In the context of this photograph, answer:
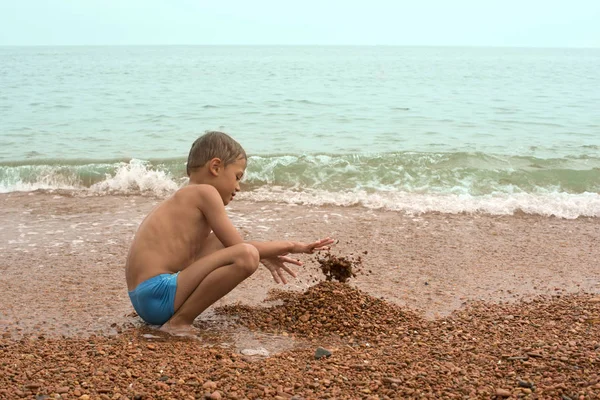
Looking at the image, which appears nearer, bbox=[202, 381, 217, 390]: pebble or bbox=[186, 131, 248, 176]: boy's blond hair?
bbox=[202, 381, 217, 390]: pebble

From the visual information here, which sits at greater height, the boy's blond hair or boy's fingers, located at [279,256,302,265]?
the boy's blond hair

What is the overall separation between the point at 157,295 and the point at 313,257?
228cm

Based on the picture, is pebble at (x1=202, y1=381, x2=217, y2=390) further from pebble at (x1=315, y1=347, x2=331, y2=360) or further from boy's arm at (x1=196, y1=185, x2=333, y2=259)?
boy's arm at (x1=196, y1=185, x2=333, y2=259)

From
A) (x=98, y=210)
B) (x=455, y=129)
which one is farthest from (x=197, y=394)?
(x=455, y=129)

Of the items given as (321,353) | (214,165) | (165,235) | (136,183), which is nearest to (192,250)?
(165,235)

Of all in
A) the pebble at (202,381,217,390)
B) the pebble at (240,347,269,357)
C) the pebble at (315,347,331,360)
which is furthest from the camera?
the pebble at (240,347,269,357)

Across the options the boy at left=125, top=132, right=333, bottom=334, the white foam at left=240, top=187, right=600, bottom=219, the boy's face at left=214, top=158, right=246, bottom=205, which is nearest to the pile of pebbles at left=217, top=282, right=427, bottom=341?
the boy at left=125, top=132, right=333, bottom=334

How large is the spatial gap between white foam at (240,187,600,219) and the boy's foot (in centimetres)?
419

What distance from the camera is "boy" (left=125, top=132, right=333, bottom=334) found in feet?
12.9

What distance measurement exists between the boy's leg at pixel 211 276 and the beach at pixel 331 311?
23cm

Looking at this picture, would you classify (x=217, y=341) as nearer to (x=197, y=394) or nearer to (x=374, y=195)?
(x=197, y=394)

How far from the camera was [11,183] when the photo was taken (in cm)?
952

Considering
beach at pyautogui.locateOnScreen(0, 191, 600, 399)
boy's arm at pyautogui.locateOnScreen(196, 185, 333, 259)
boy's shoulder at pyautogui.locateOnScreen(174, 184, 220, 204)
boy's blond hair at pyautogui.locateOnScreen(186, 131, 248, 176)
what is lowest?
beach at pyautogui.locateOnScreen(0, 191, 600, 399)

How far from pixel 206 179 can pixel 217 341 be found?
0.98m
